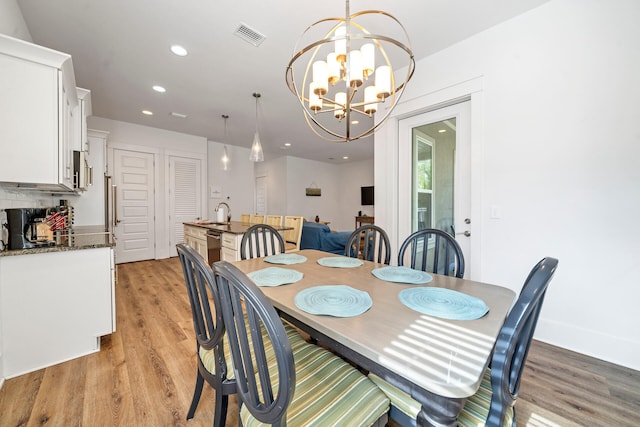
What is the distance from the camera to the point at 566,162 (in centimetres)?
188

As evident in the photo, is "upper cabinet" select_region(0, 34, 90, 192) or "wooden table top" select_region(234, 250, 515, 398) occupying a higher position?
"upper cabinet" select_region(0, 34, 90, 192)

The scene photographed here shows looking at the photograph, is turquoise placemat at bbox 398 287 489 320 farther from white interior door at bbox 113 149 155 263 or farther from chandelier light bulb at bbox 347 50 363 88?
white interior door at bbox 113 149 155 263

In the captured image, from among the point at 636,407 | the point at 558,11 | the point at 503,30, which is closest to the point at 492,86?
the point at 503,30

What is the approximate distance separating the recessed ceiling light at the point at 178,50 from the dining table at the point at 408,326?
2.45m

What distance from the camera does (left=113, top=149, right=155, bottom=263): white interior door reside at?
4.61 meters

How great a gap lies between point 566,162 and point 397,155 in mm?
1461

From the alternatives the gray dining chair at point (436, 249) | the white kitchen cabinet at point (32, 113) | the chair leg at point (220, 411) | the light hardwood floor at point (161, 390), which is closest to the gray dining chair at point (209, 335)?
the chair leg at point (220, 411)

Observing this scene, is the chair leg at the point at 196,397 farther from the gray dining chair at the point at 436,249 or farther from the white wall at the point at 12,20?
the white wall at the point at 12,20

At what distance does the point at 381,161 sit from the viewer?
3.04m

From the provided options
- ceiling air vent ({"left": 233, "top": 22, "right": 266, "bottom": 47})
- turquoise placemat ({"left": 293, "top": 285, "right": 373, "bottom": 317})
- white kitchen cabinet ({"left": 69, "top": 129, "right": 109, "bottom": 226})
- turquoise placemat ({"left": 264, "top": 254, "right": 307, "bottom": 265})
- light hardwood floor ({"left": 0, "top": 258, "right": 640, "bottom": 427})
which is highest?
ceiling air vent ({"left": 233, "top": 22, "right": 266, "bottom": 47})

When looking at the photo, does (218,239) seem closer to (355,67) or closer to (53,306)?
(53,306)

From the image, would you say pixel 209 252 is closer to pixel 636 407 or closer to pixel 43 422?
pixel 43 422

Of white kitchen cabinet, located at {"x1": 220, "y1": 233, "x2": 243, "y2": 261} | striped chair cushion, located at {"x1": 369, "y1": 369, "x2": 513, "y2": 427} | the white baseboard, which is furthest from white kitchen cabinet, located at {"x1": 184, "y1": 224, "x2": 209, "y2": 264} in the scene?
the white baseboard

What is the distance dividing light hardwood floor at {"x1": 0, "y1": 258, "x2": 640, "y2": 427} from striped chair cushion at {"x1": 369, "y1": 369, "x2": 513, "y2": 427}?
729 mm
